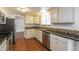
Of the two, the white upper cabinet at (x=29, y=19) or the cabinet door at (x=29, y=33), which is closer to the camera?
the white upper cabinet at (x=29, y=19)

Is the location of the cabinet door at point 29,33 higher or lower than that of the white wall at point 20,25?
lower

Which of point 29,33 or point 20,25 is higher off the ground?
point 20,25

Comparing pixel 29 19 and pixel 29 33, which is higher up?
pixel 29 19

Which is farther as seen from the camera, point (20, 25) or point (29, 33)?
point (29, 33)

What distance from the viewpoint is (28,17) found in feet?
5.40
